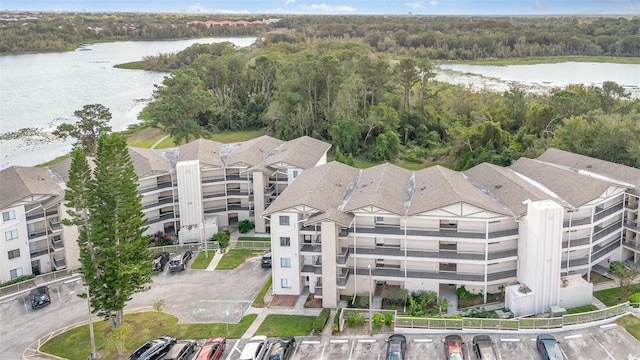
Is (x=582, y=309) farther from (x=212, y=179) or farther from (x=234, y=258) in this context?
(x=212, y=179)

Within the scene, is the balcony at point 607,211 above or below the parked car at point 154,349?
above

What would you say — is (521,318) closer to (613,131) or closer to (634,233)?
(634,233)

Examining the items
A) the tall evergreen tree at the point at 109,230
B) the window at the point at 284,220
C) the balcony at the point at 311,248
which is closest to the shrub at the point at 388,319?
the balcony at the point at 311,248

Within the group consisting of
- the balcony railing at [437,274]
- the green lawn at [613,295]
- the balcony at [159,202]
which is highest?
the balcony at [159,202]

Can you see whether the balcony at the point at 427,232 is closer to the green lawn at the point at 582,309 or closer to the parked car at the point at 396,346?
the green lawn at the point at 582,309

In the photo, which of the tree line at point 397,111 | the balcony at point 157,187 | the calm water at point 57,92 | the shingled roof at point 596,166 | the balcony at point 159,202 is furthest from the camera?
the calm water at point 57,92

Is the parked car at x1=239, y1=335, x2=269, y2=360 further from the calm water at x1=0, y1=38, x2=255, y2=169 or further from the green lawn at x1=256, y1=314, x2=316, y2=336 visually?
the calm water at x1=0, y1=38, x2=255, y2=169

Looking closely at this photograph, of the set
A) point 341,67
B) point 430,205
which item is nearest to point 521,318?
point 430,205

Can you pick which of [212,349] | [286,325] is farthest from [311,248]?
[212,349]
